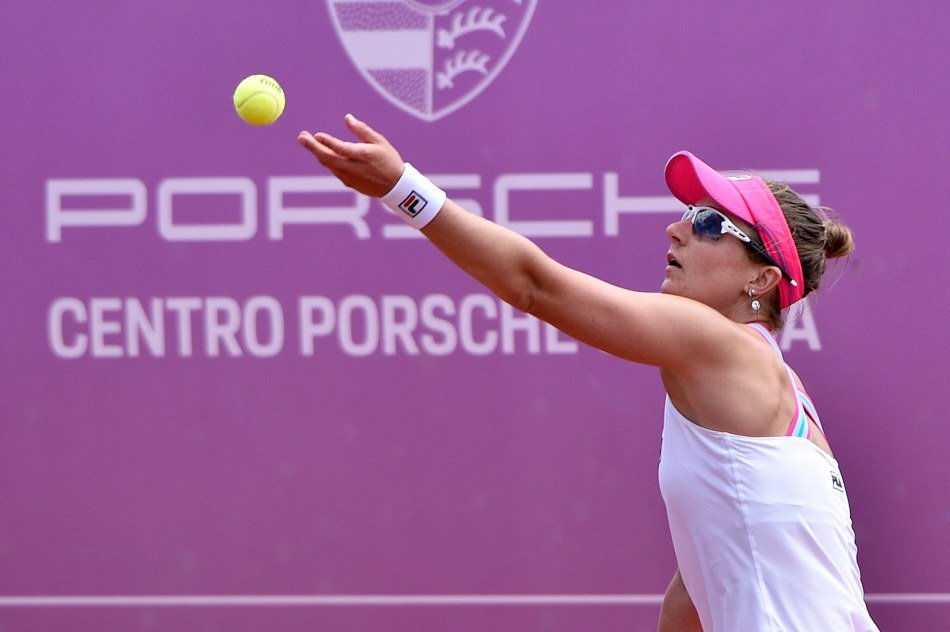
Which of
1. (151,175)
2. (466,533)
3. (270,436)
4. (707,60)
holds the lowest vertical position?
(466,533)

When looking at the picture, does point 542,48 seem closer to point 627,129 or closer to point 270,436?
point 627,129

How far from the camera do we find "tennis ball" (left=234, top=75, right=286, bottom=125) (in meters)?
2.16

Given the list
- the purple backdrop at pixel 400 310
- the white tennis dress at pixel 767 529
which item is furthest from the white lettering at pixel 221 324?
the white tennis dress at pixel 767 529

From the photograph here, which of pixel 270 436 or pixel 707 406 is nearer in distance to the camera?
pixel 707 406

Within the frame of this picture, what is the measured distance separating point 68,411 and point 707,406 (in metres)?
1.85

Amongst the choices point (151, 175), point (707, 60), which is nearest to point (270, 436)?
point (151, 175)

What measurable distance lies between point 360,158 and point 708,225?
64cm

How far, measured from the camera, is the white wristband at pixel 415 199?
64.7 inches

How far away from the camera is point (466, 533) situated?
2.90 m

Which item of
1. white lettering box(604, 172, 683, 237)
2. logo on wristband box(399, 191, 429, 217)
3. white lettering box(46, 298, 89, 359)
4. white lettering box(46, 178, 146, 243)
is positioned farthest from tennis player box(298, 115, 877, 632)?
white lettering box(46, 298, 89, 359)

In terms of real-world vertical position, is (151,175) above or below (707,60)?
below

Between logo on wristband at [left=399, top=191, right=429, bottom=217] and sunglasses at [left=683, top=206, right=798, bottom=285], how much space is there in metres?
0.53

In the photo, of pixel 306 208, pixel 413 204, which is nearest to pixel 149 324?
pixel 306 208

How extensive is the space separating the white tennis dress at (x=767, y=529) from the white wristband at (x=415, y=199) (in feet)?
1.72
